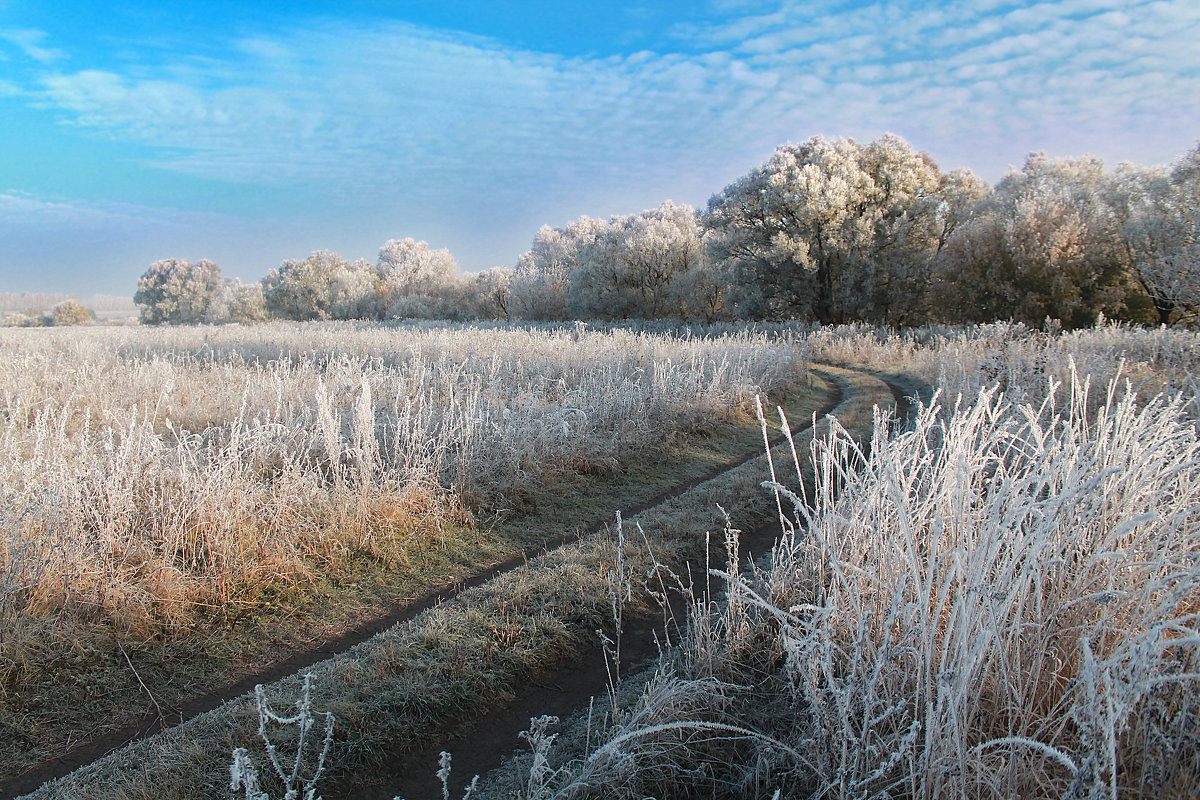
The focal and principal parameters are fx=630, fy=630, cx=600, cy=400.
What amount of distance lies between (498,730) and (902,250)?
26.5 metres

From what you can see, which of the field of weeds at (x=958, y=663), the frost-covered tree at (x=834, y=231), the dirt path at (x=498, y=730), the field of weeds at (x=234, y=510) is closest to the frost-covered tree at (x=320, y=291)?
the frost-covered tree at (x=834, y=231)

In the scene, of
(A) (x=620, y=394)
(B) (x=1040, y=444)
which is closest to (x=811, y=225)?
(A) (x=620, y=394)

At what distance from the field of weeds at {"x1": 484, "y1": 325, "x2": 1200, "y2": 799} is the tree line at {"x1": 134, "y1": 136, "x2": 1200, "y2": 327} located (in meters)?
21.4

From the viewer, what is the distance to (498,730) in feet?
10.6

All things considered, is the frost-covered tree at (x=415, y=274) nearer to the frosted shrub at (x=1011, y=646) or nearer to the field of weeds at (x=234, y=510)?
the field of weeds at (x=234, y=510)

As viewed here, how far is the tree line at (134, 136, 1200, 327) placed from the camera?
19.8 m

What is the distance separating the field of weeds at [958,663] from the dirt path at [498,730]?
21 centimetres

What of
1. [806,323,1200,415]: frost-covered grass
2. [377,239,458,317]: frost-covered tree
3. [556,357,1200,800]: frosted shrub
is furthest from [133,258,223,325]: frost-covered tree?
[556,357,1200,800]: frosted shrub

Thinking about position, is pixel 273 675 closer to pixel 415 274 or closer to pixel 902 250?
pixel 902 250

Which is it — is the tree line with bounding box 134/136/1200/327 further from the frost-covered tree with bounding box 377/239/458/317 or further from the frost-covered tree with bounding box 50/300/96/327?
the frost-covered tree with bounding box 50/300/96/327

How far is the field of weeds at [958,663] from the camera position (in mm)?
1984

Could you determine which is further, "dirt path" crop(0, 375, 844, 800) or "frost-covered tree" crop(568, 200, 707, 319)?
"frost-covered tree" crop(568, 200, 707, 319)

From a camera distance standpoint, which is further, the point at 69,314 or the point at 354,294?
the point at 69,314

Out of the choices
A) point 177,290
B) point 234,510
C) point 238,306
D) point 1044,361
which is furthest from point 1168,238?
point 177,290
